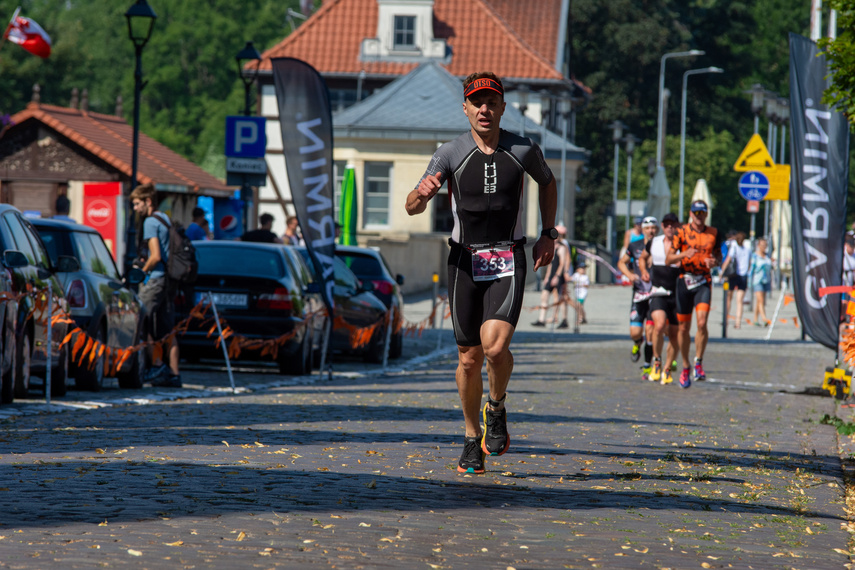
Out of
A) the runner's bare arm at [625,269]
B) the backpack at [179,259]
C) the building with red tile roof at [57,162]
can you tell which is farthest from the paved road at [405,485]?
the building with red tile roof at [57,162]

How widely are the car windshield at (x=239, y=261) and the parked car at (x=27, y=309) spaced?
12.3 ft

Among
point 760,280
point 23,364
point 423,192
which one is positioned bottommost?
point 23,364

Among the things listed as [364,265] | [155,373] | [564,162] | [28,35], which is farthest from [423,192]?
[564,162]

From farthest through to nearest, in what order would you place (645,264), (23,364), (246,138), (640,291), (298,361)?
(246,138), (640,291), (645,264), (298,361), (23,364)

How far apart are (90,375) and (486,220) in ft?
22.6

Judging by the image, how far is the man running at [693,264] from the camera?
52.3ft

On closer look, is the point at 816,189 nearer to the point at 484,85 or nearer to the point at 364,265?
the point at 484,85

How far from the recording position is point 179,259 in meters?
14.4

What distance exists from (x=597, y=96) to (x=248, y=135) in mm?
52965

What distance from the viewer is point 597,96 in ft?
246

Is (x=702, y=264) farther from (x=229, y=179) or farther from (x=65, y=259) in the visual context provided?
(x=229, y=179)

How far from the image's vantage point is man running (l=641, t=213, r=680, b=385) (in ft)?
54.0

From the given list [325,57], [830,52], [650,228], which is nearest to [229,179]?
[650,228]

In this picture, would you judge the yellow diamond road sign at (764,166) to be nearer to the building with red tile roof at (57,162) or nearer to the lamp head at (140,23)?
the lamp head at (140,23)
